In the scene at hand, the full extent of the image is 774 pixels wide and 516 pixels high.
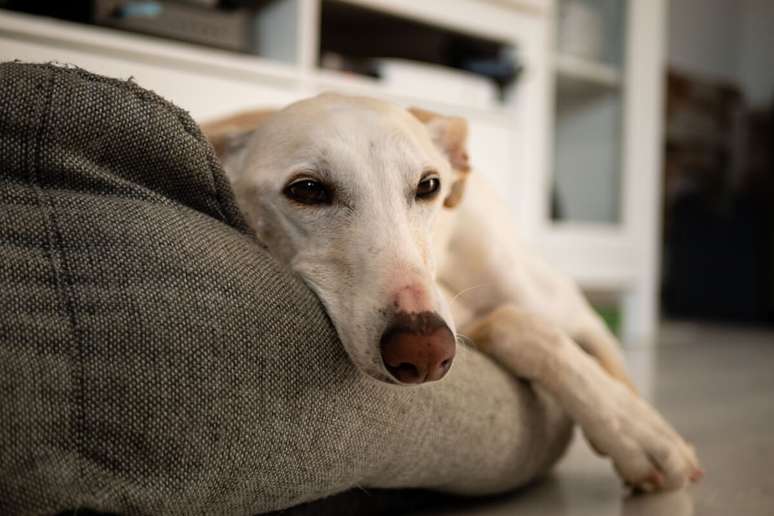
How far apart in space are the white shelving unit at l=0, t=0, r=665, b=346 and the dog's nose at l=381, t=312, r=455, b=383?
A: 1.47m

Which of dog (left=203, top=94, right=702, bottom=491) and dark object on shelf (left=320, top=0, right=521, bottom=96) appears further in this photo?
dark object on shelf (left=320, top=0, right=521, bottom=96)

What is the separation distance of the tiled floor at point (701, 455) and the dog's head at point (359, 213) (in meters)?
0.37

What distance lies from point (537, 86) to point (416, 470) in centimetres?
233

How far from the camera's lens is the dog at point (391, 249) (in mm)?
820

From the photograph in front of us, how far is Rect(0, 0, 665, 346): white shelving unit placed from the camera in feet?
6.59

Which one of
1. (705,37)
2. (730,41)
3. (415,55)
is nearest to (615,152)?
(415,55)

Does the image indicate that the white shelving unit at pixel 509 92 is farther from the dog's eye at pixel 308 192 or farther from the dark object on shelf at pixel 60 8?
the dog's eye at pixel 308 192

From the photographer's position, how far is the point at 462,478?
1.02 meters

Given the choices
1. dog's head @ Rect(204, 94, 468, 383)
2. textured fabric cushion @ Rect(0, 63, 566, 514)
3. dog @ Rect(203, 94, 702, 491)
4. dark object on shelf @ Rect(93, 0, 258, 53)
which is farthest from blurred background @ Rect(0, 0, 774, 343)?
textured fabric cushion @ Rect(0, 63, 566, 514)

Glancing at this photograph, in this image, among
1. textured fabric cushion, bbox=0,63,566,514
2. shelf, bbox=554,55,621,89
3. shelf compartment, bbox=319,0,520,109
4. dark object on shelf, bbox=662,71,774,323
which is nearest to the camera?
textured fabric cushion, bbox=0,63,566,514

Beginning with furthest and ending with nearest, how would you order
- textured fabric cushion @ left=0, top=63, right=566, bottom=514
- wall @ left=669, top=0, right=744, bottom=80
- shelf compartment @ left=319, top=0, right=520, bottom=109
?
wall @ left=669, top=0, right=744, bottom=80, shelf compartment @ left=319, top=0, right=520, bottom=109, textured fabric cushion @ left=0, top=63, right=566, bottom=514

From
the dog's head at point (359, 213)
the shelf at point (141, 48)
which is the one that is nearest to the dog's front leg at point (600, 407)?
the dog's head at point (359, 213)

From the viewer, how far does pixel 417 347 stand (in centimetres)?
76

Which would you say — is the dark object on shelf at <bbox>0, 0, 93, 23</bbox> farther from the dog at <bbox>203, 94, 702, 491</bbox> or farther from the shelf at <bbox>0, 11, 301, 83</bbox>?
the dog at <bbox>203, 94, 702, 491</bbox>
